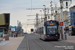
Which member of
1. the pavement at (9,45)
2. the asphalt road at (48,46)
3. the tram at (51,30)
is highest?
the tram at (51,30)

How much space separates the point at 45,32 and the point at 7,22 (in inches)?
1490

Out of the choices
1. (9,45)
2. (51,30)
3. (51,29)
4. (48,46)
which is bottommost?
(9,45)

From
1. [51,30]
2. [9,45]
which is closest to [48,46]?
[9,45]

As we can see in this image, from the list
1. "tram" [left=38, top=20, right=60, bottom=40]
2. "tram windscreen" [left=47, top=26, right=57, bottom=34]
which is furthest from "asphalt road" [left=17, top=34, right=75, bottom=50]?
"tram windscreen" [left=47, top=26, right=57, bottom=34]

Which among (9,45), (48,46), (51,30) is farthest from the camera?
(51,30)

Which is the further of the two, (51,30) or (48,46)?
(51,30)

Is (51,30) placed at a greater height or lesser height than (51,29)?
lesser

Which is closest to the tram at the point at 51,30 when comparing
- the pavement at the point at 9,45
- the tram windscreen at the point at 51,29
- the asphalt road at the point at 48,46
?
the tram windscreen at the point at 51,29

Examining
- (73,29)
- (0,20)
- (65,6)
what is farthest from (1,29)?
(65,6)

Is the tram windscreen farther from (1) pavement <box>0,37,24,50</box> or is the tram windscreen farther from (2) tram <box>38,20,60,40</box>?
(1) pavement <box>0,37,24,50</box>

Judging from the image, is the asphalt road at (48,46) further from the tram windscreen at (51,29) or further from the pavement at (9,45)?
the tram windscreen at (51,29)

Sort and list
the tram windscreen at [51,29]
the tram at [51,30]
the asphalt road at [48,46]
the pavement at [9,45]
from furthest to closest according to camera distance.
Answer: the tram windscreen at [51,29] < the tram at [51,30] < the pavement at [9,45] < the asphalt road at [48,46]

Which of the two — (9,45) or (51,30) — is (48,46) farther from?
(51,30)

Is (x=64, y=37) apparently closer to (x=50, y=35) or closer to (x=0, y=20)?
(x=50, y=35)
